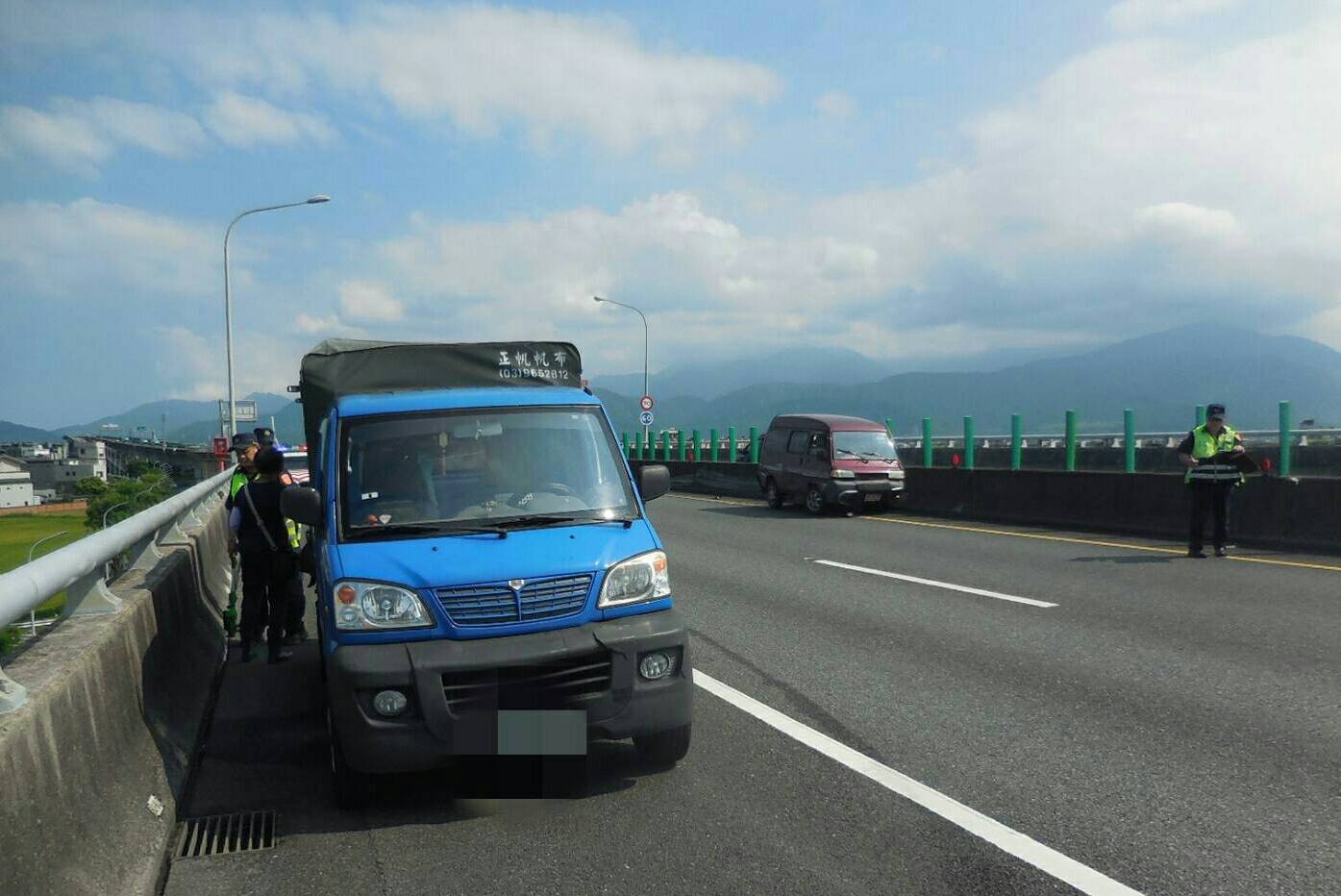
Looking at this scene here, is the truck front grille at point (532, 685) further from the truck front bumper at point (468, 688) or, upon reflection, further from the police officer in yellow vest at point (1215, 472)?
the police officer in yellow vest at point (1215, 472)

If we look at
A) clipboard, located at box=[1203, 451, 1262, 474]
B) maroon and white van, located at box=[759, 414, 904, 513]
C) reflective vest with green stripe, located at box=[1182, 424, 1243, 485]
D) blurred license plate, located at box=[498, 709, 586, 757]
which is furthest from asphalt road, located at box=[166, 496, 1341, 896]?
maroon and white van, located at box=[759, 414, 904, 513]

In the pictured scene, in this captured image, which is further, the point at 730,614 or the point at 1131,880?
the point at 730,614

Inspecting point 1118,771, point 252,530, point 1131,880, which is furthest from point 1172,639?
point 252,530

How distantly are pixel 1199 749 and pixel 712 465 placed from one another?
2757cm

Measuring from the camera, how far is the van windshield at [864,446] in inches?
842

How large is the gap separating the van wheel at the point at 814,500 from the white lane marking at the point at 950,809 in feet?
50.2

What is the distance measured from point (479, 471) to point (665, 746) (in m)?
1.69

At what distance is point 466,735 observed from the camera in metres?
4.46

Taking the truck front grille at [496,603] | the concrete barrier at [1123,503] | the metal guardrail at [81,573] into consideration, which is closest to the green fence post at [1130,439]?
the concrete barrier at [1123,503]

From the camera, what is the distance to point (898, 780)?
4.84 meters

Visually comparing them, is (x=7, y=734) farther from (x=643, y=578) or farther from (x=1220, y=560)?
(x=1220, y=560)

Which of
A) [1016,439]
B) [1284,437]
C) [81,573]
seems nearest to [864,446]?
[1016,439]

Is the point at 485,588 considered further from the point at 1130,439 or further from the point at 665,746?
the point at 1130,439

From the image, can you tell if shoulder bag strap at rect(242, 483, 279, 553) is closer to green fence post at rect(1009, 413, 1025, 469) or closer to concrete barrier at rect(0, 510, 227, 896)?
concrete barrier at rect(0, 510, 227, 896)
